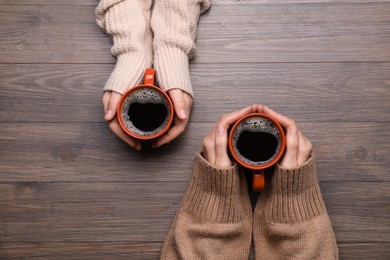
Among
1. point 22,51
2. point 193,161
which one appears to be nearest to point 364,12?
point 193,161

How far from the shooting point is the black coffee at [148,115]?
95 cm

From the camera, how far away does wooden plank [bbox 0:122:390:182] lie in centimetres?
103

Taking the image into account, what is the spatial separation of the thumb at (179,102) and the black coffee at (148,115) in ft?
0.09

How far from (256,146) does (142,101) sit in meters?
0.26

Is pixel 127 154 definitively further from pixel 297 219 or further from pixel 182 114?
pixel 297 219

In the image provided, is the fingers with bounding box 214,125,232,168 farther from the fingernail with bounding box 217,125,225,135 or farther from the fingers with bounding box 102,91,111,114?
the fingers with bounding box 102,91,111,114

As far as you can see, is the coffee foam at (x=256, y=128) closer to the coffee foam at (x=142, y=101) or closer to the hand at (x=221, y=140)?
the hand at (x=221, y=140)

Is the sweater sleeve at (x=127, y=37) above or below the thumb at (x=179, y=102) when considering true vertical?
above

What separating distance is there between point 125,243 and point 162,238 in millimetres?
87

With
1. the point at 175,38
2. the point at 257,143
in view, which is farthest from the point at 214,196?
the point at 175,38

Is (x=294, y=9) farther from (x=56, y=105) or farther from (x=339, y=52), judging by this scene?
(x=56, y=105)

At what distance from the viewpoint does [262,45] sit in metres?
1.06

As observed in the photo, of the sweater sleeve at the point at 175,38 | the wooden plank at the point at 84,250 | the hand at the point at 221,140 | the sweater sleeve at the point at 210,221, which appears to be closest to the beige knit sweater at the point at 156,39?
the sweater sleeve at the point at 175,38

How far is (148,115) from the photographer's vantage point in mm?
957
